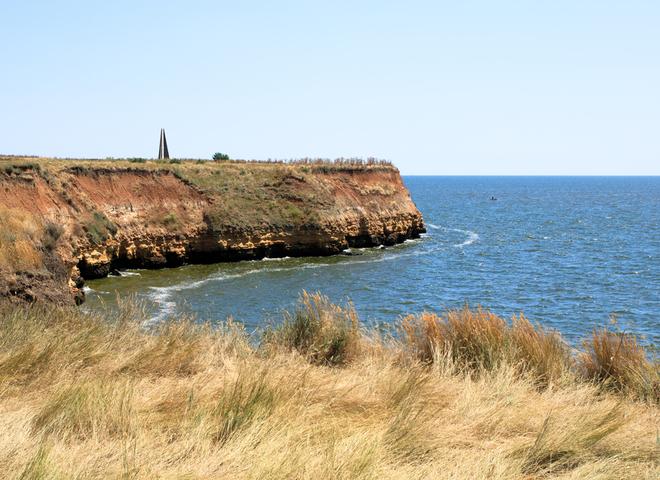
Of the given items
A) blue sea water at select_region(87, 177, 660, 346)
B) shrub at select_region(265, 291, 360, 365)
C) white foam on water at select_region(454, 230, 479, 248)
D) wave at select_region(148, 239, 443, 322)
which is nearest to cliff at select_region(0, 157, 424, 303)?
blue sea water at select_region(87, 177, 660, 346)

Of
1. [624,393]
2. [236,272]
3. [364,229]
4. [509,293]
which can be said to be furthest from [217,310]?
[364,229]

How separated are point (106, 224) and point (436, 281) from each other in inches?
649

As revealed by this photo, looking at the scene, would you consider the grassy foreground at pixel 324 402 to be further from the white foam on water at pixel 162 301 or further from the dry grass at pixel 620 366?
the white foam on water at pixel 162 301

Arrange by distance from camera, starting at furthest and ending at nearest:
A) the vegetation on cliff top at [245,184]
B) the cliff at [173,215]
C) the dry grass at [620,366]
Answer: the vegetation on cliff top at [245,184] < the cliff at [173,215] < the dry grass at [620,366]

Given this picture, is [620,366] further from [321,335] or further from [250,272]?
[250,272]

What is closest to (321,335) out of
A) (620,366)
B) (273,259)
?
(620,366)

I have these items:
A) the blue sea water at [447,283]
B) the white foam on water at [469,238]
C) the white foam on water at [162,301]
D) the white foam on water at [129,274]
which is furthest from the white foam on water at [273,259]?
the white foam on water at [469,238]

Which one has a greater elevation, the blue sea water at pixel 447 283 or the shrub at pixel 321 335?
the shrub at pixel 321 335

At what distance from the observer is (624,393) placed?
26.5ft

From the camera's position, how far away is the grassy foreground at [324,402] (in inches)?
208

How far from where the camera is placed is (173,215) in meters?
38.2

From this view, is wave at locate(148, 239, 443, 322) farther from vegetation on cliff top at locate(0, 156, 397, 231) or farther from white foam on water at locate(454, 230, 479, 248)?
vegetation on cliff top at locate(0, 156, 397, 231)

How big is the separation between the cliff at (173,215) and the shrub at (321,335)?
43.6 feet

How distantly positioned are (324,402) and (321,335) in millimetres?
2911
